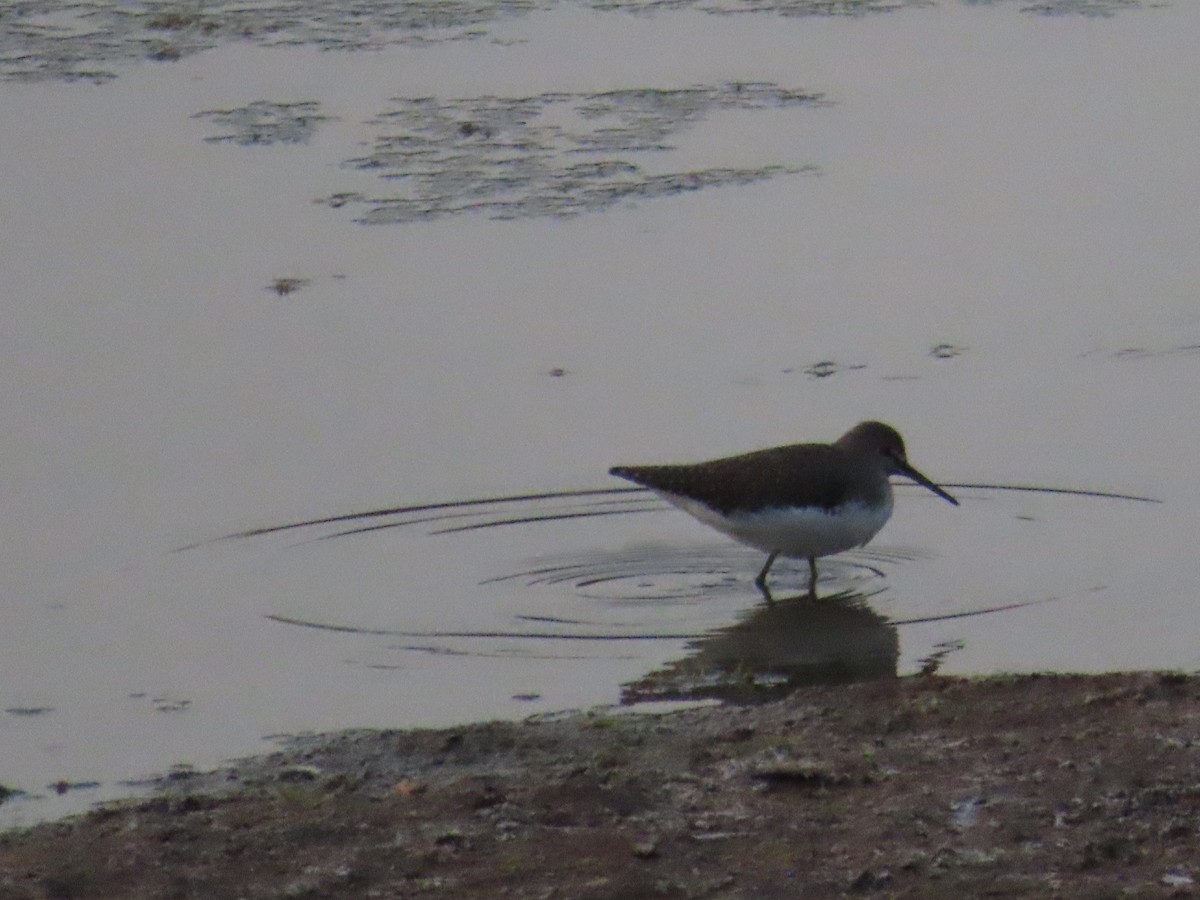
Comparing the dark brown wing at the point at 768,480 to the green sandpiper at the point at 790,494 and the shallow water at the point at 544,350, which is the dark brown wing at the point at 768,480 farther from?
the shallow water at the point at 544,350

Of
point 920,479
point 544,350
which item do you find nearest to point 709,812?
point 920,479

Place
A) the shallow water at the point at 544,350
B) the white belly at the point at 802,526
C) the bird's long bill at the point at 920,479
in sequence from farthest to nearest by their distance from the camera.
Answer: the bird's long bill at the point at 920,479
the white belly at the point at 802,526
the shallow water at the point at 544,350

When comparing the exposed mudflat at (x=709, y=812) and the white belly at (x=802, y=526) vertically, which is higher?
the exposed mudflat at (x=709, y=812)

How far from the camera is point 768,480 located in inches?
340

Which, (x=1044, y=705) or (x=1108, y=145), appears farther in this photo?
(x=1108, y=145)

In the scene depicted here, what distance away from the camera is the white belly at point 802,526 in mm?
8562

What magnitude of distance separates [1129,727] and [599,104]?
28.8 feet

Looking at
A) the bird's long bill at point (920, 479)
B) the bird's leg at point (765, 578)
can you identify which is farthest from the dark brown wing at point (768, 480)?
the bird's leg at point (765, 578)

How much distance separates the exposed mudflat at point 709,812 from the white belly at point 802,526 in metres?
1.93

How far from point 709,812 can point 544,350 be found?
16.6 ft

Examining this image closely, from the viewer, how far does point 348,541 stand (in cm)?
873

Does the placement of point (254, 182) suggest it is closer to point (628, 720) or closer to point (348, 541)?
point (348, 541)

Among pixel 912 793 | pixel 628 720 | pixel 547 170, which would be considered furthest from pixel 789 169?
pixel 912 793

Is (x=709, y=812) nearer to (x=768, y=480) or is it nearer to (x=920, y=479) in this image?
(x=768, y=480)
